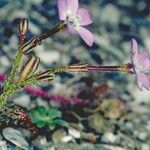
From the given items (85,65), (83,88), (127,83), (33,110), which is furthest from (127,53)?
(85,65)

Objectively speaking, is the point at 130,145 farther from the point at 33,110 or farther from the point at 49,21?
the point at 49,21

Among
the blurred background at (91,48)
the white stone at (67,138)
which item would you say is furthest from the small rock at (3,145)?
the blurred background at (91,48)

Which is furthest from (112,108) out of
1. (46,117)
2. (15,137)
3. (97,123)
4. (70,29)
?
(70,29)

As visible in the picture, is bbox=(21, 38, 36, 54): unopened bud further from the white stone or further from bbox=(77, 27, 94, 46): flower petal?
the white stone

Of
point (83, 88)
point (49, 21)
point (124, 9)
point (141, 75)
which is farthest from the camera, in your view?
point (124, 9)

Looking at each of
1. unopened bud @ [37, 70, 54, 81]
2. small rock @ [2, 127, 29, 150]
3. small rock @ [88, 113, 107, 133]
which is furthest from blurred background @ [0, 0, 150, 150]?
unopened bud @ [37, 70, 54, 81]

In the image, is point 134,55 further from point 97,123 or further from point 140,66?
point 97,123
